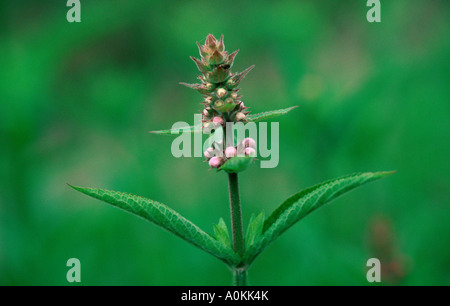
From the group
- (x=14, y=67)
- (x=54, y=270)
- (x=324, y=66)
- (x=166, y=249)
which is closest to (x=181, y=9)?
(x=324, y=66)

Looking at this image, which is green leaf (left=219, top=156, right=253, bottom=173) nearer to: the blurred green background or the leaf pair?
the leaf pair

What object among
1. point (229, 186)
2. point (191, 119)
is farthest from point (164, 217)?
point (191, 119)

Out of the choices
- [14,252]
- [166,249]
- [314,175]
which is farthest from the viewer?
[166,249]

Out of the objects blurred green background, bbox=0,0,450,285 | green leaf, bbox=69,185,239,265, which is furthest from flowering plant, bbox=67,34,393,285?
blurred green background, bbox=0,0,450,285

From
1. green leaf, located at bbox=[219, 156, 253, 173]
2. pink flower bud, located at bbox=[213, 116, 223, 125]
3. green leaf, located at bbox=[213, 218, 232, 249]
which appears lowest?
green leaf, located at bbox=[213, 218, 232, 249]

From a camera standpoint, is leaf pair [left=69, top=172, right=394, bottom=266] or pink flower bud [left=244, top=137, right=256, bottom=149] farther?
pink flower bud [left=244, top=137, right=256, bottom=149]

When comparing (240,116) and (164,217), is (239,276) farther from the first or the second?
(240,116)
